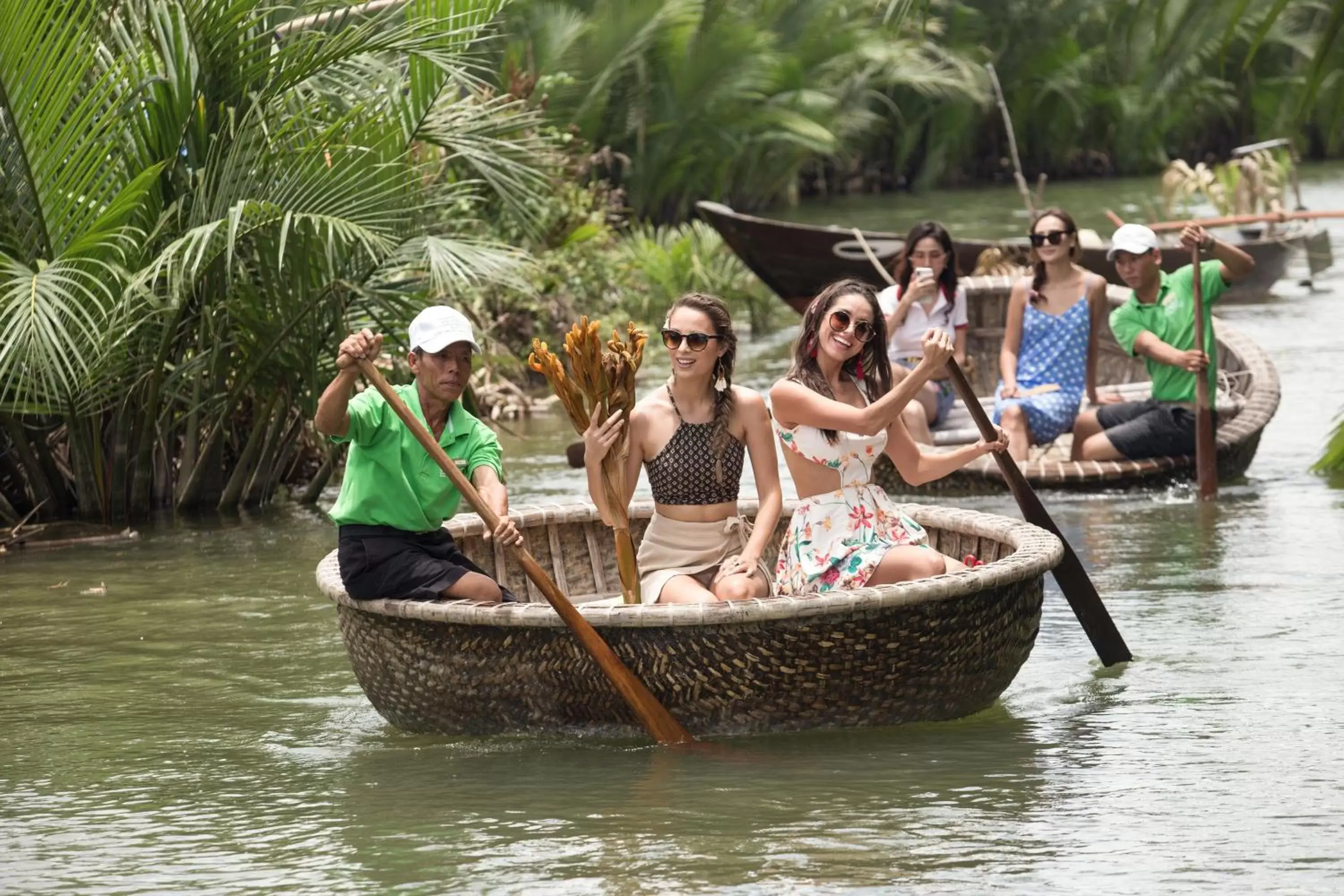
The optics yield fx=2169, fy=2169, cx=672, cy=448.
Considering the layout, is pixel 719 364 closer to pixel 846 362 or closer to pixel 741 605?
pixel 846 362

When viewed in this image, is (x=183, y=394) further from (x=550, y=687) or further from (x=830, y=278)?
(x=830, y=278)

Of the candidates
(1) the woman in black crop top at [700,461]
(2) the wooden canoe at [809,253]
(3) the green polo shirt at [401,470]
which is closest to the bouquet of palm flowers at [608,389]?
(1) the woman in black crop top at [700,461]

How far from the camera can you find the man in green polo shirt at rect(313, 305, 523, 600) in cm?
589

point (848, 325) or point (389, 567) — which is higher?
point (848, 325)

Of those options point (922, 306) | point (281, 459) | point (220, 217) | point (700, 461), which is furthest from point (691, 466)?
point (281, 459)

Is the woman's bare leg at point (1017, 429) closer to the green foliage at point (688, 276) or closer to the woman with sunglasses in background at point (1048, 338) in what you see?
the woman with sunglasses in background at point (1048, 338)

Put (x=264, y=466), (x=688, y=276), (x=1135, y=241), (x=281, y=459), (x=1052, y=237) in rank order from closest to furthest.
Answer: (x=1135, y=241), (x=1052, y=237), (x=264, y=466), (x=281, y=459), (x=688, y=276)

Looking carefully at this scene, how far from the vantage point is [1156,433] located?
9734 mm

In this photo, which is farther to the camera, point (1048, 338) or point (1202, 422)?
point (1048, 338)

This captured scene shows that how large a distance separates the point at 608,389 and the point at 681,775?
3.61 feet

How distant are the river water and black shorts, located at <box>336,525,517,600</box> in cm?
45

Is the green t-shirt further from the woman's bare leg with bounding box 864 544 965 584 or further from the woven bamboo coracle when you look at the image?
the woman's bare leg with bounding box 864 544 965 584

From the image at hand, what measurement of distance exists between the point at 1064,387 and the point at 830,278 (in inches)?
279

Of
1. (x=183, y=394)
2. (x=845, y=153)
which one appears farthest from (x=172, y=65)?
(x=845, y=153)
